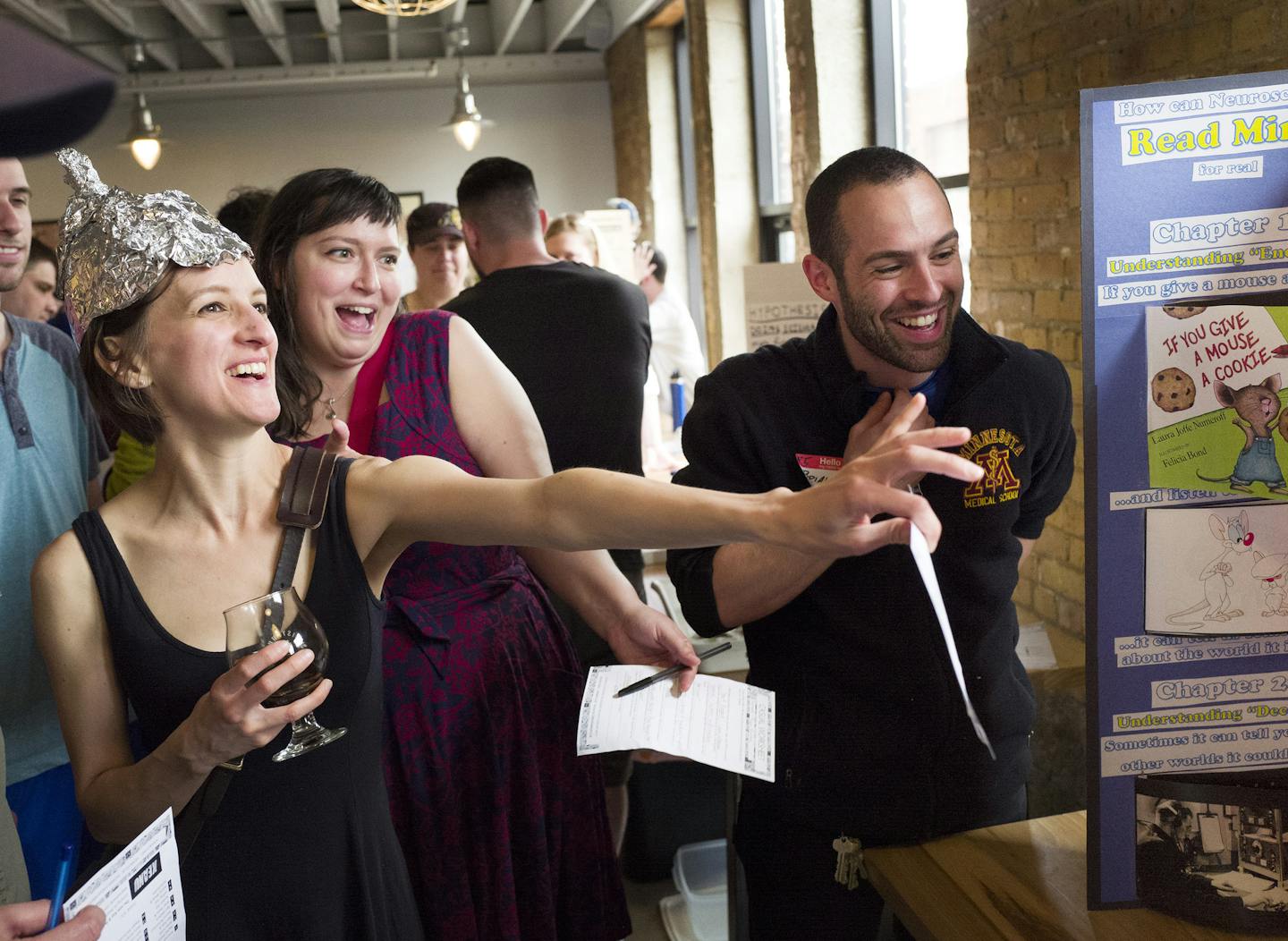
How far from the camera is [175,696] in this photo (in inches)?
54.2

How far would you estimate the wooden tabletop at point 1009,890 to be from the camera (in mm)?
1390

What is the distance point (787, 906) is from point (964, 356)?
2.92 ft

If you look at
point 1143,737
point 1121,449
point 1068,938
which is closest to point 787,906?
point 1068,938

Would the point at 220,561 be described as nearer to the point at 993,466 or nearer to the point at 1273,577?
the point at 993,466

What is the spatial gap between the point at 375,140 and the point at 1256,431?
1071cm

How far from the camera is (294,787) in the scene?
1420 mm

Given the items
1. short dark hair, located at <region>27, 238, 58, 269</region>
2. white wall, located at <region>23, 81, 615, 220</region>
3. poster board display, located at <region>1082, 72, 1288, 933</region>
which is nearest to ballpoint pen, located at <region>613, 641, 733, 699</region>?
poster board display, located at <region>1082, 72, 1288, 933</region>

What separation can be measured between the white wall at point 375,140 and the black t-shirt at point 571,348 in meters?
8.05

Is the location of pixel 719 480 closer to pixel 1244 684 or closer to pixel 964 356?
pixel 964 356

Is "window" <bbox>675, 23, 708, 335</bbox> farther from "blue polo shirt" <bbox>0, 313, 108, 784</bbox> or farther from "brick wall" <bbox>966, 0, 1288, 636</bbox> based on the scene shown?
"blue polo shirt" <bbox>0, 313, 108, 784</bbox>

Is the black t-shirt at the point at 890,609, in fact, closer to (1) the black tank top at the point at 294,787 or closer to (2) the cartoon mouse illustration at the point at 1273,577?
(2) the cartoon mouse illustration at the point at 1273,577

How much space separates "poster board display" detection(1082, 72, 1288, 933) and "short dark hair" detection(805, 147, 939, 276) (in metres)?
0.35

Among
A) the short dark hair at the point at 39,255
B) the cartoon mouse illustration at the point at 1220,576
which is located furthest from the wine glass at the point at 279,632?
the short dark hair at the point at 39,255

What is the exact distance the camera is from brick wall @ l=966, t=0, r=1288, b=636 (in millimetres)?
2373
